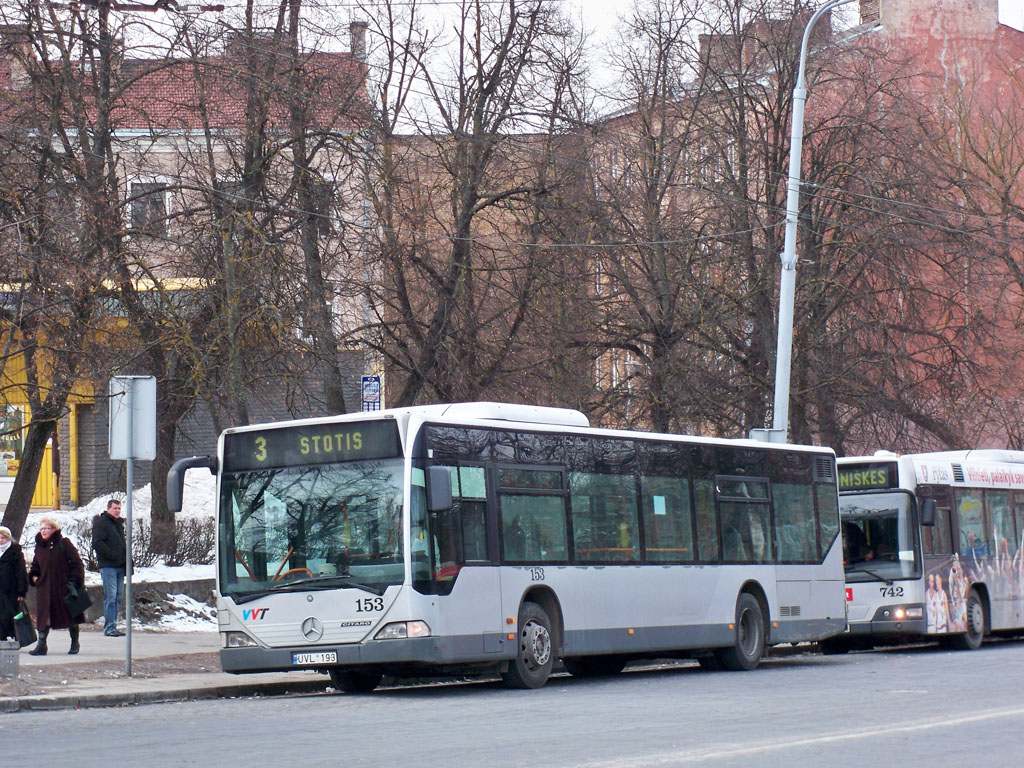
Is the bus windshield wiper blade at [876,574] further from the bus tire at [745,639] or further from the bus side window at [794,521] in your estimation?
the bus tire at [745,639]

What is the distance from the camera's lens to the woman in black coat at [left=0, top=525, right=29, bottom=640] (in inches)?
682

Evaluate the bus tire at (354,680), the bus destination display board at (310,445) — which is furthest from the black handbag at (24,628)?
the bus tire at (354,680)

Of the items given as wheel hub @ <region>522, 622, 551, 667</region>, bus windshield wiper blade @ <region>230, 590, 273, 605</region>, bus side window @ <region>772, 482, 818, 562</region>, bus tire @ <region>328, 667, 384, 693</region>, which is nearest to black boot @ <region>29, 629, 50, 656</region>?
bus windshield wiper blade @ <region>230, 590, 273, 605</region>

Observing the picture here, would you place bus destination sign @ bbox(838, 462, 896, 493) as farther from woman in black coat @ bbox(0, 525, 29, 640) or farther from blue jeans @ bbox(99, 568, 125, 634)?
woman in black coat @ bbox(0, 525, 29, 640)

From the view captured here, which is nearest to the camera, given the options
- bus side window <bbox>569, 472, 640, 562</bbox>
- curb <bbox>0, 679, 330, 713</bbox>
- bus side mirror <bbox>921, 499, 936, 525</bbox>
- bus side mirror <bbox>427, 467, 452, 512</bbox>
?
curb <bbox>0, 679, 330, 713</bbox>

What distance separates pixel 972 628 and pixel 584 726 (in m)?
13.9

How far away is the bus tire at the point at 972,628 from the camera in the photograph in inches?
920

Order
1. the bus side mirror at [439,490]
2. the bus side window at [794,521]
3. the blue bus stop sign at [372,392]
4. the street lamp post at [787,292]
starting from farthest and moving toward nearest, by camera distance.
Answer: the street lamp post at [787,292] → the blue bus stop sign at [372,392] → the bus side window at [794,521] → the bus side mirror at [439,490]

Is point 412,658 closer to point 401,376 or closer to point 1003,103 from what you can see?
point 401,376

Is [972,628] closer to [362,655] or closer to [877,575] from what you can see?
[877,575]

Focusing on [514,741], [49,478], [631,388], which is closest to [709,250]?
[631,388]

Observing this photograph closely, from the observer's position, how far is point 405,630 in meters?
14.4

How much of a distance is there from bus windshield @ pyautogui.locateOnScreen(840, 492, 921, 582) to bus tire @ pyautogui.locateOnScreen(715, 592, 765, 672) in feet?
12.0

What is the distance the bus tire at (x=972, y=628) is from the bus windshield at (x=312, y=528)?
11922 mm
